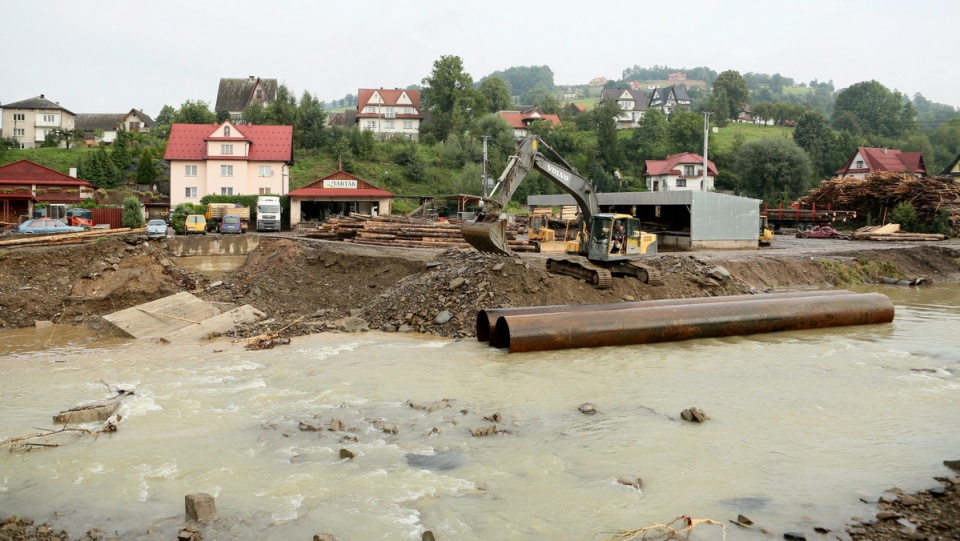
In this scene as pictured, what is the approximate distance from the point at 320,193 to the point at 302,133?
30.0m

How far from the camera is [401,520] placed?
8.23 m

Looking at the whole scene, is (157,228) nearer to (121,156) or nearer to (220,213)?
(220,213)

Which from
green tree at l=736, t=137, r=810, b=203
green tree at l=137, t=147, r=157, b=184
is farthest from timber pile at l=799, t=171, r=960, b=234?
green tree at l=137, t=147, r=157, b=184

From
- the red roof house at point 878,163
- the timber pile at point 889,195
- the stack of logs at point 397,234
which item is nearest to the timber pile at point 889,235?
the timber pile at point 889,195

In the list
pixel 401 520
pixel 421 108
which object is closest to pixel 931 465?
pixel 401 520

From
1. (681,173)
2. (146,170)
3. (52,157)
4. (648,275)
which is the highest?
(681,173)

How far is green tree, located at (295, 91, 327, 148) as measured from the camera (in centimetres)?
8100

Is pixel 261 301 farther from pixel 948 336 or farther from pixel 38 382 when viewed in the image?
pixel 948 336

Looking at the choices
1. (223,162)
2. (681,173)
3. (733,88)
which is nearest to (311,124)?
(223,162)

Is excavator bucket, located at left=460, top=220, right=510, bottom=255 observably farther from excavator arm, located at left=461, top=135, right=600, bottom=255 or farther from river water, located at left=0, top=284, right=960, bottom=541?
river water, located at left=0, top=284, right=960, bottom=541

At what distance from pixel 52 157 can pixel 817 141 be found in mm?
92752

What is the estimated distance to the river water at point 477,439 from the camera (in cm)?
842

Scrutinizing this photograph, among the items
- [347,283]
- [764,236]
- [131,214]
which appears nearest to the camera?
[347,283]

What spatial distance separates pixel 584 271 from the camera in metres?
22.7
